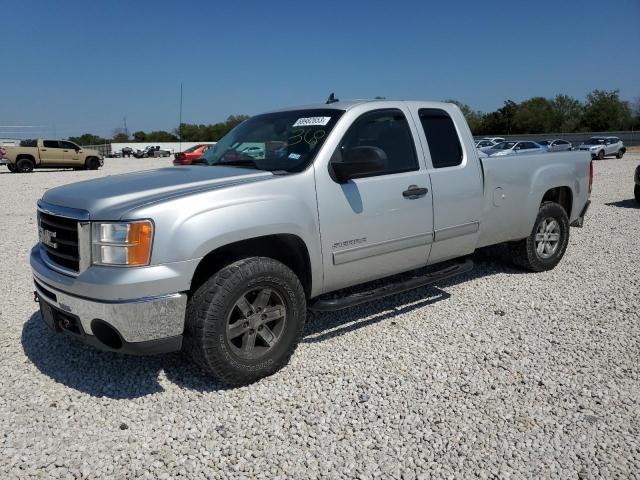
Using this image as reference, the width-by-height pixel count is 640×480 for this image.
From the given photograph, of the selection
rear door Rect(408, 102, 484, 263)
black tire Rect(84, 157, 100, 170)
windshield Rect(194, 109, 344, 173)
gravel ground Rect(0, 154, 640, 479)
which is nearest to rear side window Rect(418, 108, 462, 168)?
rear door Rect(408, 102, 484, 263)

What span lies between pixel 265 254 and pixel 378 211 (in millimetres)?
941

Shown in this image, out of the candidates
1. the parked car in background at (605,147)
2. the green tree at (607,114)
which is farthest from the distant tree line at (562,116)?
the parked car in background at (605,147)

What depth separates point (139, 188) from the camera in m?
3.23

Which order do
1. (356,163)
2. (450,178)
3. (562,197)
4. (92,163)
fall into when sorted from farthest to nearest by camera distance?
(92,163) < (562,197) < (450,178) < (356,163)

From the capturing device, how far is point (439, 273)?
15.1 feet

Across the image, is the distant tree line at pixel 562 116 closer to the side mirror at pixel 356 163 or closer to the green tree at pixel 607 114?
the green tree at pixel 607 114

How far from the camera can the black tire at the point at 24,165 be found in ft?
79.7

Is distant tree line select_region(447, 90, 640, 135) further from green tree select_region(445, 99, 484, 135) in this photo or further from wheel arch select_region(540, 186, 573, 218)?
wheel arch select_region(540, 186, 573, 218)

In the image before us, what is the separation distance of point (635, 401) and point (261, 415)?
2.34 meters

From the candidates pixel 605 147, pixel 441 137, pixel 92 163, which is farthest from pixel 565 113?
pixel 441 137

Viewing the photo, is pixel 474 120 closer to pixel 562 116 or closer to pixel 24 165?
pixel 562 116

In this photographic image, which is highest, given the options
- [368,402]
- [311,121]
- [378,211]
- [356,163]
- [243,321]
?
[311,121]

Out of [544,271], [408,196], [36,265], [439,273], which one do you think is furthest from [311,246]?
[544,271]

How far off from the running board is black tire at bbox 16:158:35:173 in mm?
25170
